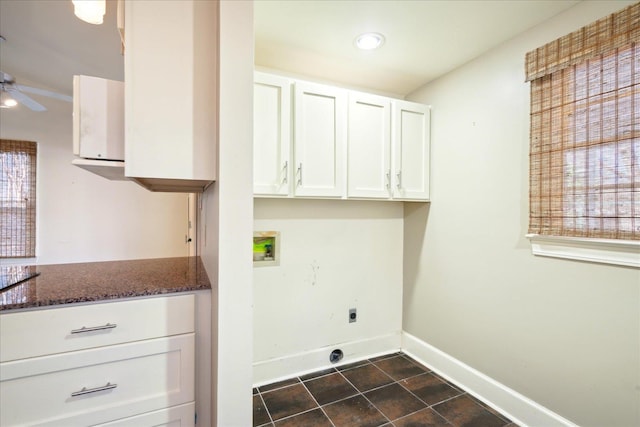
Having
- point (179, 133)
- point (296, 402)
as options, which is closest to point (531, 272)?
point (296, 402)

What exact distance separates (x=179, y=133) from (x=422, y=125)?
185cm

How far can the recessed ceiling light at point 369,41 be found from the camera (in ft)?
5.74

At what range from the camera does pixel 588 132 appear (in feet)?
4.66

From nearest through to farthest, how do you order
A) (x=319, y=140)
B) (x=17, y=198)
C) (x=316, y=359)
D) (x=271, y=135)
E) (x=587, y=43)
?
(x=587, y=43), (x=271, y=135), (x=319, y=140), (x=316, y=359), (x=17, y=198)

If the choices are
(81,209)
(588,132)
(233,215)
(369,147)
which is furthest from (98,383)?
(81,209)

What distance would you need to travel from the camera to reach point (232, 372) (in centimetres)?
111

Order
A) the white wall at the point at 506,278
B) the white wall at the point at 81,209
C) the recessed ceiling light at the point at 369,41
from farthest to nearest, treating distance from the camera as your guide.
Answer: the white wall at the point at 81,209 → the recessed ceiling light at the point at 369,41 → the white wall at the point at 506,278

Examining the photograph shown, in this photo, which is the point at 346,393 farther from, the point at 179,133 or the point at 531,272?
the point at 179,133

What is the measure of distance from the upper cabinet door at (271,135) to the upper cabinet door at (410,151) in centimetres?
86

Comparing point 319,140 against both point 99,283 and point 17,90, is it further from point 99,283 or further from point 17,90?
point 17,90

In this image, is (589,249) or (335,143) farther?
(335,143)

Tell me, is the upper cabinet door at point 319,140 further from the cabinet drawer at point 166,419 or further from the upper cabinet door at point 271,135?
the cabinet drawer at point 166,419

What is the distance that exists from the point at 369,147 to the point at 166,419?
6.41 feet

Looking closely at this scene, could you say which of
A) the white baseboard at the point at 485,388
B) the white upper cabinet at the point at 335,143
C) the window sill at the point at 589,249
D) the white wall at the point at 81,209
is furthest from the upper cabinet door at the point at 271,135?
the white wall at the point at 81,209
